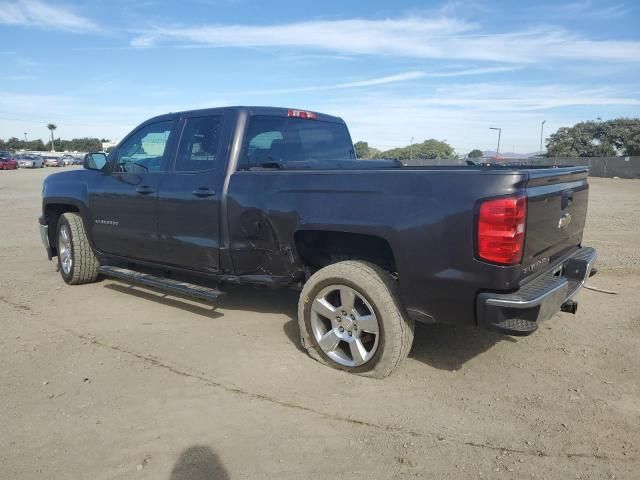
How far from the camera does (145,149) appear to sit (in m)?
5.22

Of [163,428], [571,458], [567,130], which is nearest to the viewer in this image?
[571,458]

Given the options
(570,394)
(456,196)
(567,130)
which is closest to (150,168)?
(456,196)

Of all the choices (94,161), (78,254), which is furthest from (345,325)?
(78,254)

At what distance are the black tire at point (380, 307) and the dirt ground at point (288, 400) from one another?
0.48 ft

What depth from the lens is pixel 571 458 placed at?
2721 mm

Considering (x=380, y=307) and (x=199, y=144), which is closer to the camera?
(x=380, y=307)

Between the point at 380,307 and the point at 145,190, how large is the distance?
8.78ft

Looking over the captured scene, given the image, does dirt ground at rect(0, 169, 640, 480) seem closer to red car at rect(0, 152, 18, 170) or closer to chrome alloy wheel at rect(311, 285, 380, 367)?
chrome alloy wheel at rect(311, 285, 380, 367)

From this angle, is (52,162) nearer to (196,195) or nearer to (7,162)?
(7,162)

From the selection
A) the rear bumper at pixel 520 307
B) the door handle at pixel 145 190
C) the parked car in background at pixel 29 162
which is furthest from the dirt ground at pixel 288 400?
the parked car in background at pixel 29 162

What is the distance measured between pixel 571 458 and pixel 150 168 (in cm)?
420

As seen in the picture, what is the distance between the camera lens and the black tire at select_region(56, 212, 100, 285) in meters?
5.95

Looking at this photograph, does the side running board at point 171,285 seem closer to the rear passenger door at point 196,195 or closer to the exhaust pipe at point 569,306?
the rear passenger door at point 196,195

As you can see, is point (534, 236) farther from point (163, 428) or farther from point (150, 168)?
point (150, 168)
